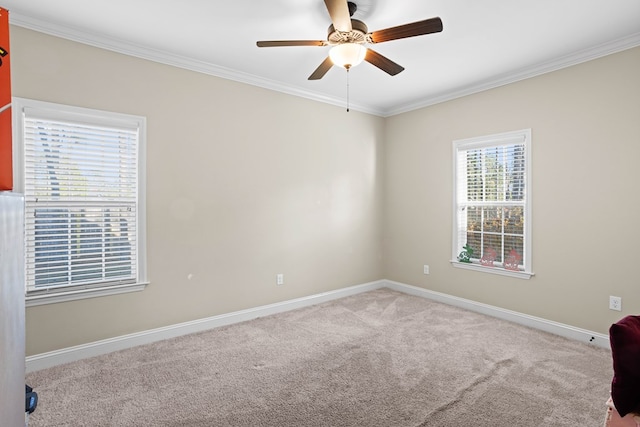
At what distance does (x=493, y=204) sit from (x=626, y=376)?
2.91m

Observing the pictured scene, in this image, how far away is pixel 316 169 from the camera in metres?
4.39

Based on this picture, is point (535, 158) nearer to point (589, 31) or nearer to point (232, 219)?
point (589, 31)

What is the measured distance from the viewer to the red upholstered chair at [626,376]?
129cm

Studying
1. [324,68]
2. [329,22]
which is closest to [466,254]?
[324,68]

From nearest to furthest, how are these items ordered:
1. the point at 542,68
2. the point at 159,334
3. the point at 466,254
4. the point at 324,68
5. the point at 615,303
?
1. the point at 324,68
2. the point at 615,303
3. the point at 159,334
4. the point at 542,68
5. the point at 466,254

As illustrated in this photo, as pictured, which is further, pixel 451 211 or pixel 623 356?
pixel 451 211

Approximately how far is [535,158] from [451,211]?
1136 millimetres

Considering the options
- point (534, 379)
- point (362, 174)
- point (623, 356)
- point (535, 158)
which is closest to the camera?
point (623, 356)

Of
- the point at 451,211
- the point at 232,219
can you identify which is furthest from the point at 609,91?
the point at 232,219

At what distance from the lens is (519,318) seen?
3688 millimetres

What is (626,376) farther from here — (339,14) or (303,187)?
(303,187)

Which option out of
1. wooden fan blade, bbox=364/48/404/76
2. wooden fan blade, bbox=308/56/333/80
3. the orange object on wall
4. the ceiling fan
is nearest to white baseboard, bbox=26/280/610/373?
the orange object on wall

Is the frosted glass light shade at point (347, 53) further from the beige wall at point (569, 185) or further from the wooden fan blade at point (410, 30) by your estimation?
the beige wall at point (569, 185)

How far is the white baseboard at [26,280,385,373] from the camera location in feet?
8.82
